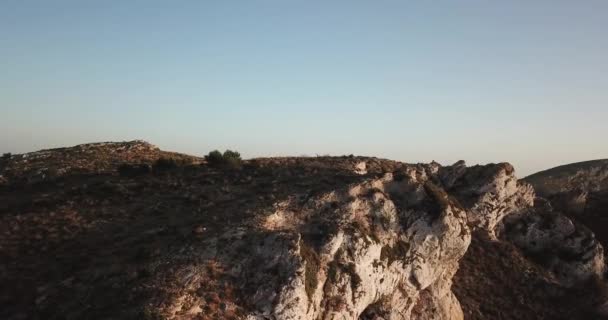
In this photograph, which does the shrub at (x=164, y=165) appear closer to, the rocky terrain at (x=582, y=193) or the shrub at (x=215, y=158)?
the shrub at (x=215, y=158)

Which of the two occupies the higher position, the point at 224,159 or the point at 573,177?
the point at 224,159

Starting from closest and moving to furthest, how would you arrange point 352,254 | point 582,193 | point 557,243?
1. point 352,254
2. point 557,243
3. point 582,193

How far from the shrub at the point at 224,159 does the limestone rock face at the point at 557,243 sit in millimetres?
36988

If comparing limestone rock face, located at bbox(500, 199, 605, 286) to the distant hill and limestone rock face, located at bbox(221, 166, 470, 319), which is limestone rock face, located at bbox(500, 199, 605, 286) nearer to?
limestone rock face, located at bbox(221, 166, 470, 319)

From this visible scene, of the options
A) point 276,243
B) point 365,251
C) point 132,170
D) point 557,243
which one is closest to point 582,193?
point 557,243

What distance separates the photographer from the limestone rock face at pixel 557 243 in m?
58.8

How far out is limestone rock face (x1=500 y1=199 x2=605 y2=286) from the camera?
193 ft

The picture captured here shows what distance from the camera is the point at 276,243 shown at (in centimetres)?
3338

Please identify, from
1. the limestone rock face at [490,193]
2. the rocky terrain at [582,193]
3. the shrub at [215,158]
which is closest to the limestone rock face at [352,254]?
the limestone rock face at [490,193]

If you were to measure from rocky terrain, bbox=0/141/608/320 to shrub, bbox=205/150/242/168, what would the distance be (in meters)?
0.96

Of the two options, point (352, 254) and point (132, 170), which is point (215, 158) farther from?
point (352, 254)

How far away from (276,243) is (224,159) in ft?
80.3

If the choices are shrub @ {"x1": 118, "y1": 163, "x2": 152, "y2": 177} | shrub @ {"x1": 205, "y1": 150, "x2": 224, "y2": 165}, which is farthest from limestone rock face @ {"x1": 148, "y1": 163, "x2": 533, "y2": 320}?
shrub @ {"x1": 118, "y1": 163, "x2": 152, "y2": 177}

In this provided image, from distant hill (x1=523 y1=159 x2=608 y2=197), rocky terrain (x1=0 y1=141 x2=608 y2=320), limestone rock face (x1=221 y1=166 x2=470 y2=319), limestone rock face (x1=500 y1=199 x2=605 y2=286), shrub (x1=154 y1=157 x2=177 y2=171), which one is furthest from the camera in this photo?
distant hill (x1=523 y1=159 x2=608 y2=197)
